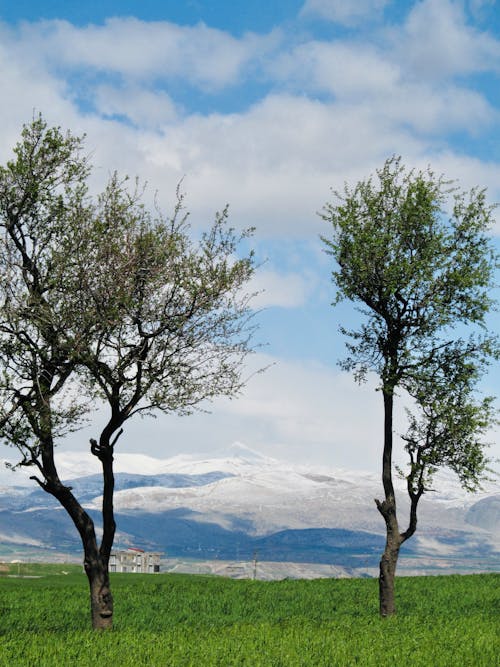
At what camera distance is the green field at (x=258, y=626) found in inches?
786

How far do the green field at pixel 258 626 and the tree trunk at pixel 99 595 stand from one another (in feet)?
2.54

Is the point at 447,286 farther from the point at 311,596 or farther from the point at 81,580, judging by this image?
the point at 81,580

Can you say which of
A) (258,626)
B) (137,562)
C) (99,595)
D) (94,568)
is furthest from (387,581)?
(137,562)

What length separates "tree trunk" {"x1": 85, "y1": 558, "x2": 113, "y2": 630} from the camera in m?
28.8

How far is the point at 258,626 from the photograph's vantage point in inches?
1101

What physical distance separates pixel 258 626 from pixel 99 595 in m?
5.89

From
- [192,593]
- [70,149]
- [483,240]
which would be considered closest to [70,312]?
[70,149]

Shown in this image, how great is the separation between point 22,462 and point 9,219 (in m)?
8.96

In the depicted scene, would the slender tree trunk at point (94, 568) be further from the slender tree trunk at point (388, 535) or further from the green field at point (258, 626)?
the slender tree trunk at point (388, 535)

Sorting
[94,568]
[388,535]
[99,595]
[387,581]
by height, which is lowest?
[99,595]

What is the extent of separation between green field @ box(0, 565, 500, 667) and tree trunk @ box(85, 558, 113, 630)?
0.77m

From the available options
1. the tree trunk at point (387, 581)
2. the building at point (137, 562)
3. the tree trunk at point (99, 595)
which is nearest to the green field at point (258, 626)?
the tree trunk at point (99, 595)

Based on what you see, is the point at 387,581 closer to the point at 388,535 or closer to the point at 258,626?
the point at 388,535

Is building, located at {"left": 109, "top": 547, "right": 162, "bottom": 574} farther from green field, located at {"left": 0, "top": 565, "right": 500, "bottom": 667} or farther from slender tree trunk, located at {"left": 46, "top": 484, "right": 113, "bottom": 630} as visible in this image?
slender tree trunk, located at {"left": 46, "top": 484, "right": 113, "bottom": 630}
